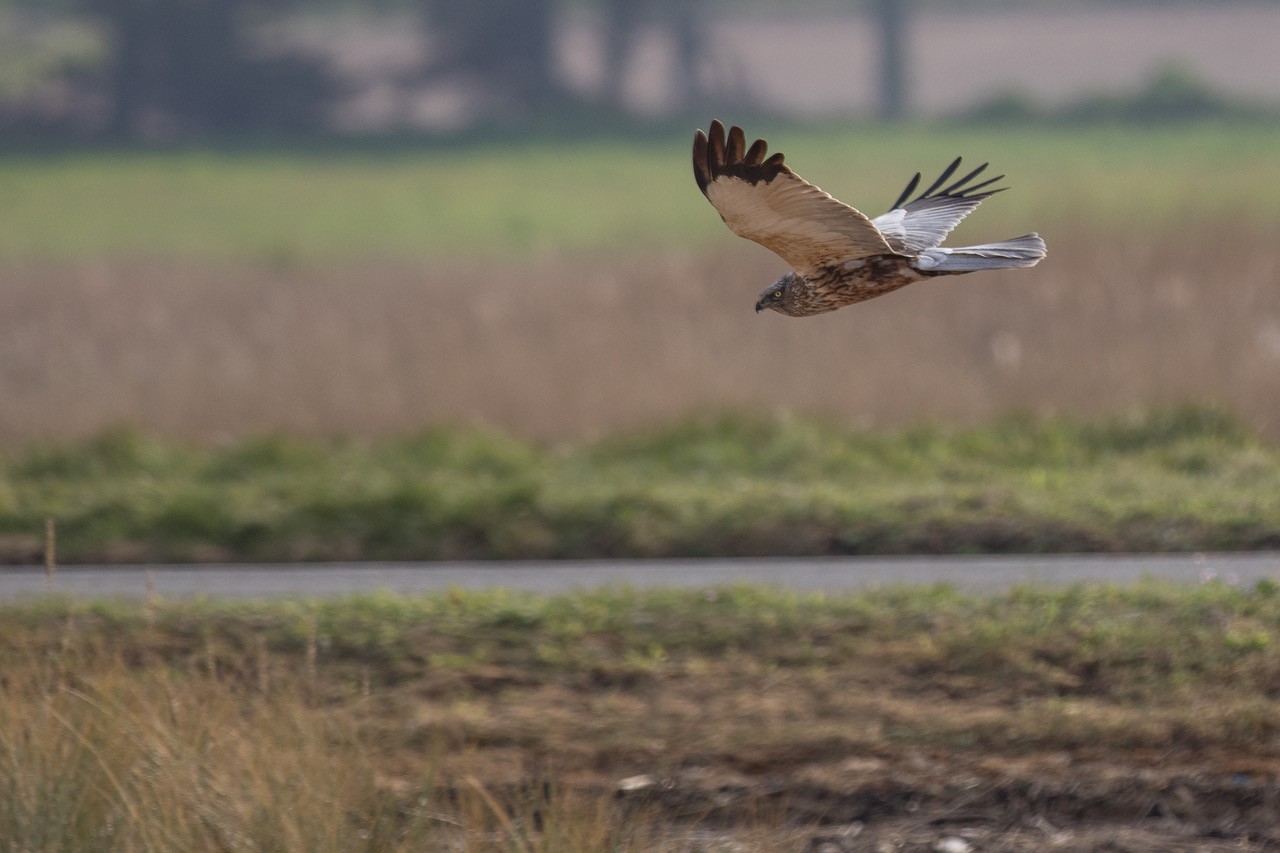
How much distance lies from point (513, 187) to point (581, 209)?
4.82 meters

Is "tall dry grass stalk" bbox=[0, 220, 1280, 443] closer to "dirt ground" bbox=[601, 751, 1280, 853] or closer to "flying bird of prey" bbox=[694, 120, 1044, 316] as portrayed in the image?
"dirt ground" bbox=[601, 751, 1280, 853]

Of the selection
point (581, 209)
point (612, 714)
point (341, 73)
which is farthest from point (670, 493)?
point (341, 73)

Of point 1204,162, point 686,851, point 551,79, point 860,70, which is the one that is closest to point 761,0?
point 860,70

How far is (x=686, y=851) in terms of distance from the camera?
4.66 m

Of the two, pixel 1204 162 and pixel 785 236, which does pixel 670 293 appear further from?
pixel 1204 162

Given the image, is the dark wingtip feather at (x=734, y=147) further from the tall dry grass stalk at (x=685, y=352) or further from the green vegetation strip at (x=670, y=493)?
the tall dry grass stalk at (x=685, y=352)

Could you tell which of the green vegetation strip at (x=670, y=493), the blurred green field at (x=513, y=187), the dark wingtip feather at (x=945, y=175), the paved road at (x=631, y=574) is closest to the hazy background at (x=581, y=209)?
the blurred green field at (x=513, y=187)

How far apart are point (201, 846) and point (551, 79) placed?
4555 centimetres

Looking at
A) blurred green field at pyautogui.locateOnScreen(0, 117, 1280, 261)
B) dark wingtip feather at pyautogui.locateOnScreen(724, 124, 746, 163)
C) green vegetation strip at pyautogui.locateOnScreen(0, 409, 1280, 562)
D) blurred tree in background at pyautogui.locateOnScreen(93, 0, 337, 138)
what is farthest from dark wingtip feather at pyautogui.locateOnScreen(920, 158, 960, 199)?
blurred tree in background at pyautogui.locateOnScreen(93, 0, 337, 138)

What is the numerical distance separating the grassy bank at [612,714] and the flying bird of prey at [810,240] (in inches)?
88.2

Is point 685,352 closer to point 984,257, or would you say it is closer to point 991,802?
point 991,802

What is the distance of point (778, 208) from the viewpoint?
2.47 m

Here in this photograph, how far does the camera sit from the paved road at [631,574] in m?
7.91

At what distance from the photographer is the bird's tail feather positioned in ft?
7.77
